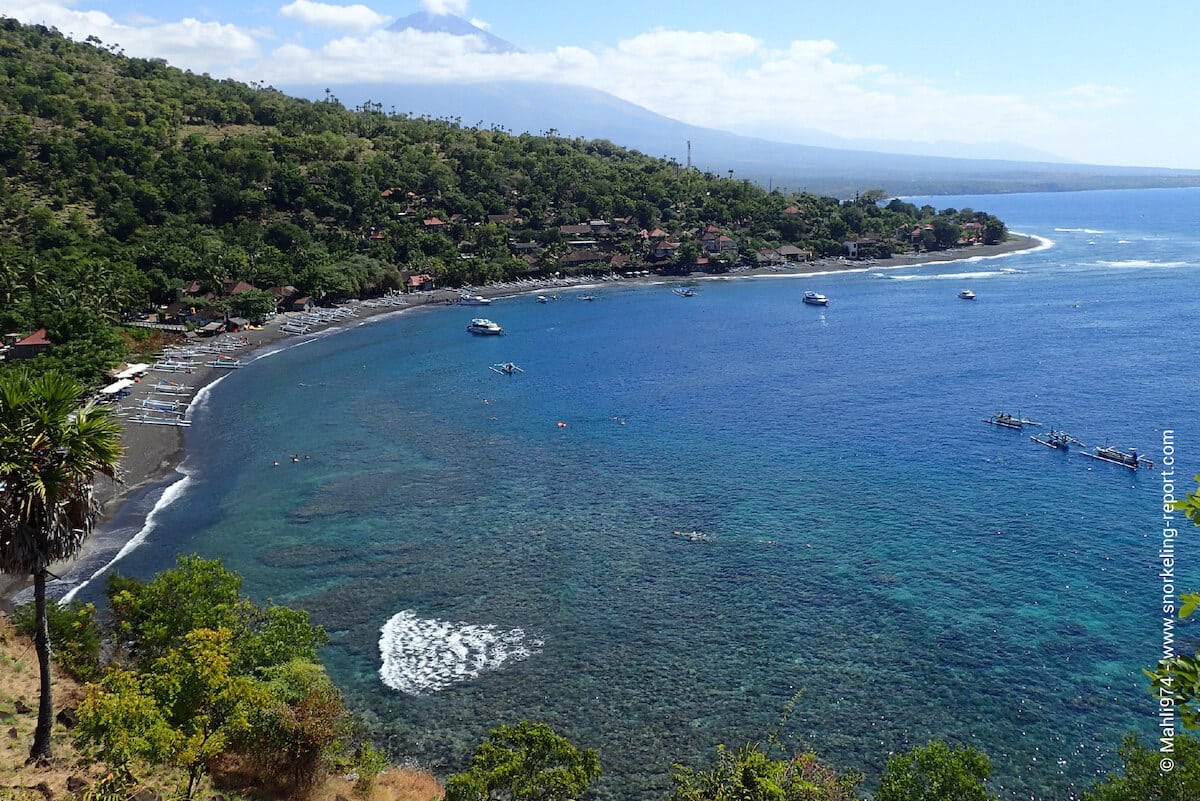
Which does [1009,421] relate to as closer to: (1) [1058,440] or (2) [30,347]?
(1) [1058,440]

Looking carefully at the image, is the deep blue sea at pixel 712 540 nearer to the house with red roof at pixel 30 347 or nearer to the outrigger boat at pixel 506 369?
the outrigger boat at pixel 506 369

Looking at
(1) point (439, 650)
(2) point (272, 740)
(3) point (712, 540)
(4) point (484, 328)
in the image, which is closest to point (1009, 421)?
(3) point (712, 540)

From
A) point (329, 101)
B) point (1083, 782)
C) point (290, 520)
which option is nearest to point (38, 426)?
point (290, 520)

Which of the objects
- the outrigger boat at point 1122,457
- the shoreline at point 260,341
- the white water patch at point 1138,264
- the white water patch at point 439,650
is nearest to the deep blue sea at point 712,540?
the white water patch at point 439,650

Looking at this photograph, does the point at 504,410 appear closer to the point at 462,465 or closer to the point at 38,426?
the point at 462,465

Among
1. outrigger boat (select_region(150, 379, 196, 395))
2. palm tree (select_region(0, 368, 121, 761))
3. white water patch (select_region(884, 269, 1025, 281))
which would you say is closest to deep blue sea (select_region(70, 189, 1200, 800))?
outrigger boat (select_region(150, 379, 196, 395))

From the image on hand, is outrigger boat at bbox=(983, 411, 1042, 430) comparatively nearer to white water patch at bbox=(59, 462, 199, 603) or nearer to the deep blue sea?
the deep blue sea

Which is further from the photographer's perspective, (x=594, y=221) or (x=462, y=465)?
(x=594, y=221)
